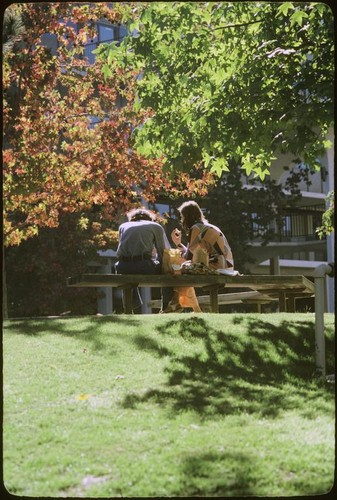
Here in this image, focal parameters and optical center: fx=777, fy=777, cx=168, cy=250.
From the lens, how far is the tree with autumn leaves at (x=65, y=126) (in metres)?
11.3

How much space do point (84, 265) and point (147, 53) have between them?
1089 centimetres

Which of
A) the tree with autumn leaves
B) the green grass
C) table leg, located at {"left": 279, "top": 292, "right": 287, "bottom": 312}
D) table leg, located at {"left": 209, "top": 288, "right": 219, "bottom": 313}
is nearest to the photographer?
the green grass

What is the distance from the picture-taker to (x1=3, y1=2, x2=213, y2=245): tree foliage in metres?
11.3

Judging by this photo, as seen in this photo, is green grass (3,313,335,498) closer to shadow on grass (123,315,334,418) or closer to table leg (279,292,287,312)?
shadow on grass (123,315,334,418)

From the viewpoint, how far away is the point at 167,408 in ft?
16.9

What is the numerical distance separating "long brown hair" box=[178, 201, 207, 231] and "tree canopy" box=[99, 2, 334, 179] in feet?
1.57

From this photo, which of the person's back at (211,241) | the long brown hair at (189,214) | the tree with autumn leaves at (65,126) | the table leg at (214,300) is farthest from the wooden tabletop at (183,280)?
the tree with autumn leaves at (65,126)

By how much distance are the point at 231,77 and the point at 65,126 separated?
5.11 m

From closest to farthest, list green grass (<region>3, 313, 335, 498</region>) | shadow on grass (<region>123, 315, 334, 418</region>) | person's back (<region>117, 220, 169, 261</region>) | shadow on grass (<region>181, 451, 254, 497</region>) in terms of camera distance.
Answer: shadow on grass (<region>181, 451, 254, 497</region>), green grass (<region>3, 313, 335, 498</region>), shadow on grass (<region>123, 315, 334, 418</region>), person's back (<region>117, 220, 169, 261</region>)

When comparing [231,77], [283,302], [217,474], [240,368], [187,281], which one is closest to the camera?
[217,474]

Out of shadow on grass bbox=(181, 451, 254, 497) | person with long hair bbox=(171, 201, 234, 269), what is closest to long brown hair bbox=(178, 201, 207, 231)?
person with long hair bbox=(171, 201, 234, 269)

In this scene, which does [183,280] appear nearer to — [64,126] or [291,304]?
[291,304]

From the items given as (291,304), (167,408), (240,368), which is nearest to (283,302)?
(291,304)

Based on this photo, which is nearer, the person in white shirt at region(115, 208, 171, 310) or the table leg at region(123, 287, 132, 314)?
the person in white shirt at region(115, 208, 171, 310)
